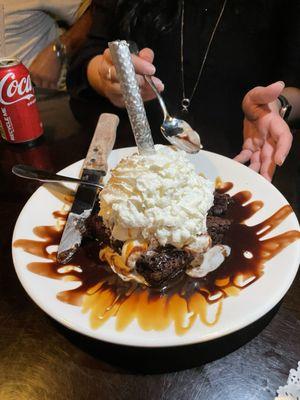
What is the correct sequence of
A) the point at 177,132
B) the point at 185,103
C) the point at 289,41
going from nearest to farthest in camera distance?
1. the point at 177,132
2. the point at 289,41
3. the point at 185,103

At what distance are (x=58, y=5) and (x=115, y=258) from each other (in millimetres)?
2537

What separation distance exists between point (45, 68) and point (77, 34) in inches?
14.2

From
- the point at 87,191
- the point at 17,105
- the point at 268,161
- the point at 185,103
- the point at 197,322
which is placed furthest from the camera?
the point at 185,103

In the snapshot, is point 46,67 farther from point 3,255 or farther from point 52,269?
point 52,269

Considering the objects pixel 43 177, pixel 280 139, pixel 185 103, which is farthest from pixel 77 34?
pixel 280 139

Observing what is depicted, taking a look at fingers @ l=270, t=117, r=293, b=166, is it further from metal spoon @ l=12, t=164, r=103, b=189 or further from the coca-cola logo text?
the coca-cola logo text

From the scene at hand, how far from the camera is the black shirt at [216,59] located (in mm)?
1778

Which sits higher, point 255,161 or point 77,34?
point 77,34

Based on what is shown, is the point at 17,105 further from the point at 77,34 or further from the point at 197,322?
the point at 77,34

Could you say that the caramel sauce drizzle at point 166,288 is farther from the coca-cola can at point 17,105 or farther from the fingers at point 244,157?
the coca-cola can at point 17,105

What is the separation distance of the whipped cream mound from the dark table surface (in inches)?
10.6

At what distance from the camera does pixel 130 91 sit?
100 cm

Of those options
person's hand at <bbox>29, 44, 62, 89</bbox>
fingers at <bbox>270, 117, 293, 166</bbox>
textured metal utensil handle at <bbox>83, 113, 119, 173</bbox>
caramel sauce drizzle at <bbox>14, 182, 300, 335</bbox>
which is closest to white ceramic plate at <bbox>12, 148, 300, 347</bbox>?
caramel sauce drizzle at <bbox>14, 182, 300, 335</bbox>

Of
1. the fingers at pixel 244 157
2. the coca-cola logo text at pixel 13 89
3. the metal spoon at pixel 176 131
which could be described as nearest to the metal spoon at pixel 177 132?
the metal spoon at pixel 176 131
